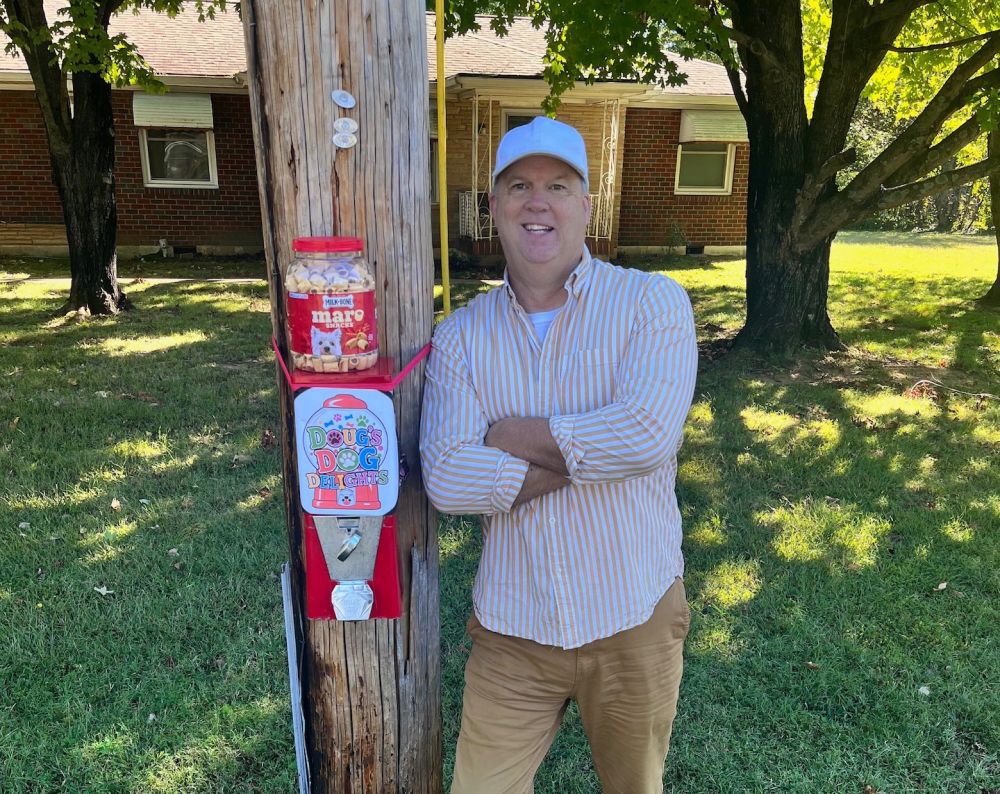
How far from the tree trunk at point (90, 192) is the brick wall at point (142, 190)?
5.16 m

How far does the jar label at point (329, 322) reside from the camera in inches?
64.3

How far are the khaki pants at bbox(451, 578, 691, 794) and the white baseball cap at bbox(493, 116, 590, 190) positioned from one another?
114 centimetres

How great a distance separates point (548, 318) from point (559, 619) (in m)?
0.75

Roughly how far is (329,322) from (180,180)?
15192 millimetres

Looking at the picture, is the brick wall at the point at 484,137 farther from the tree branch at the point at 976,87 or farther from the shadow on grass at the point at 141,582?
the shadow on grass at the point at 141,582

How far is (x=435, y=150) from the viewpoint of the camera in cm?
1553

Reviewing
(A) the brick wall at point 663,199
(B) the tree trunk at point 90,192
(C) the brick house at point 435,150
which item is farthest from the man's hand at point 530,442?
(A) the brick wall at point 663,199

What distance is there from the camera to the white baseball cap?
1.92 m

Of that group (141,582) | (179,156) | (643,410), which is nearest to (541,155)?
(643,410)

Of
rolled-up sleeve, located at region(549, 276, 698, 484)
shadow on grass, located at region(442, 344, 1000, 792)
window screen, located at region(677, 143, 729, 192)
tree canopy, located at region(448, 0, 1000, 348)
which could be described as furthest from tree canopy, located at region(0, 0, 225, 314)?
window screen, located at region(677, 143, 729, 192)

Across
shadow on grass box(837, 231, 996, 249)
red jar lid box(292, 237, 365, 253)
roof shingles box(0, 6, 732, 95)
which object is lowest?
shadow on grass box(837, 231, 996, 249)

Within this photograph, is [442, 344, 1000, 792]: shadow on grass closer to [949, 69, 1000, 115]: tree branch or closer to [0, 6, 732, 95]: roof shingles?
[949, 69, 1000, 115]: tree branch

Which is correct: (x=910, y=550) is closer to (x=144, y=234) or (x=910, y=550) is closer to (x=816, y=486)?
(x=816, y=486)

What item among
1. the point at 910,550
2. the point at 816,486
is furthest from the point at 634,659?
the point at 816,486
